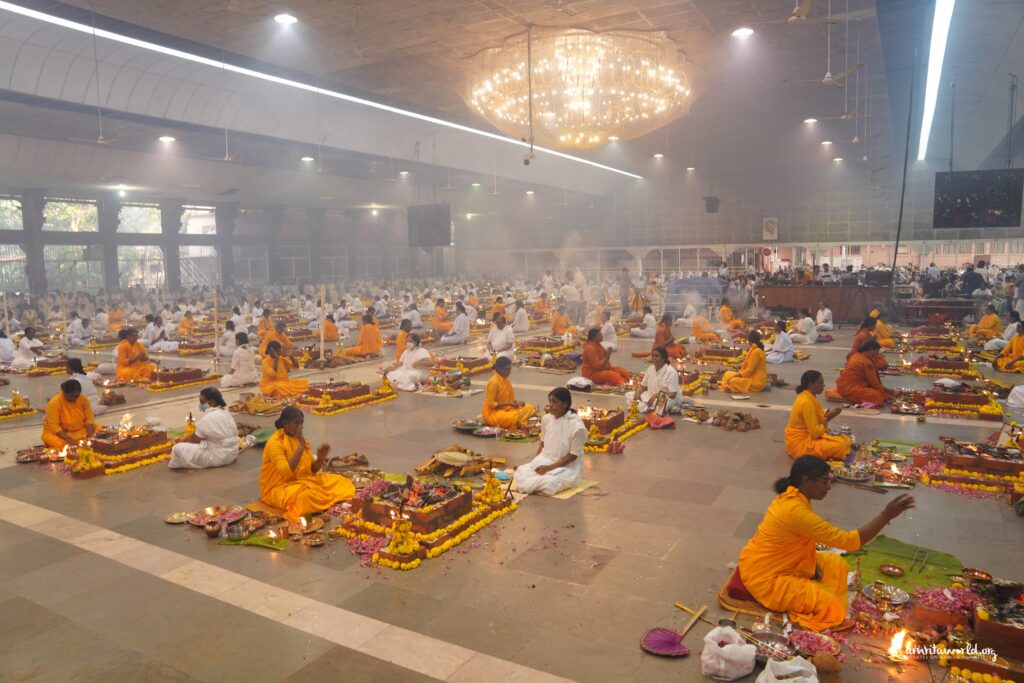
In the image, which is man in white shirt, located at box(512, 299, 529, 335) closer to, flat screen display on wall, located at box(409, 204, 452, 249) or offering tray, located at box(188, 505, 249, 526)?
flat screen display on wall, located at box(409, 204, 452, 249)

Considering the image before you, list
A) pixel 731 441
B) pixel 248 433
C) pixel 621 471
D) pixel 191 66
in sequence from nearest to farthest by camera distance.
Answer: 1. pixel 621 471
2. pixel 731 441
3. pixel 248 433
4. pixel 191 66

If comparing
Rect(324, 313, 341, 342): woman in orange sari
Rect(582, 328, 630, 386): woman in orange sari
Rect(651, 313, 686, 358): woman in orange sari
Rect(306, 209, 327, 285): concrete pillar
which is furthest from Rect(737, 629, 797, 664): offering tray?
Rect(306, 209, 327, 285): concrete pillar

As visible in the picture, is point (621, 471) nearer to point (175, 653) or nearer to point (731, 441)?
point (731, 441)

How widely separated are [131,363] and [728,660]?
13198mm

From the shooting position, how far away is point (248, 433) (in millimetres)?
9422

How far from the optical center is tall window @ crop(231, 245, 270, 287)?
109ft

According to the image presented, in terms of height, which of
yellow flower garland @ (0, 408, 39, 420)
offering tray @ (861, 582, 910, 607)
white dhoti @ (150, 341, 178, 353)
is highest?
white dhoti @ (150, 341, 178, 353)

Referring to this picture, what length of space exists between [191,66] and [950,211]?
18592 mm

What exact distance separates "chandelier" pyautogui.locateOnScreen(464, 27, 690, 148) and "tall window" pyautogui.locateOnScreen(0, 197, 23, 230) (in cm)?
1841

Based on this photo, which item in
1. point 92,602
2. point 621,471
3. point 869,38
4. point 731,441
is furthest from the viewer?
point 869,38

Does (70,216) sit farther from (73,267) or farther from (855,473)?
(855,473)

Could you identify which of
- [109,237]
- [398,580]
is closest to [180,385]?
[398,580]

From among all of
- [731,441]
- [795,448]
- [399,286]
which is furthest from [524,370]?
[399,286]

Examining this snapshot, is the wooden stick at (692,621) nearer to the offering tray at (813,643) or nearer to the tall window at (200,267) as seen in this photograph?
the offering tray at (813,643)
